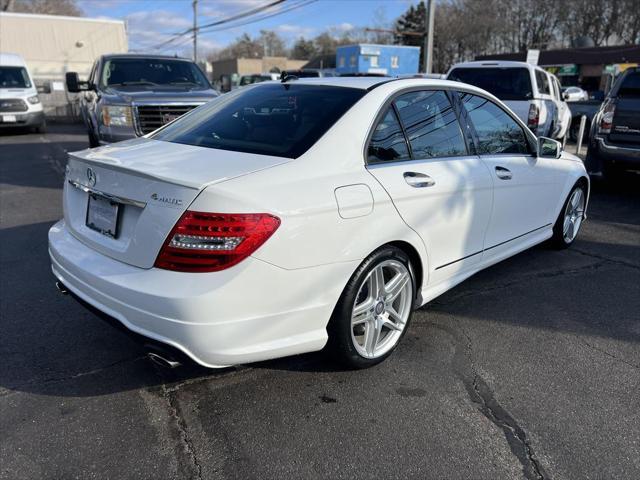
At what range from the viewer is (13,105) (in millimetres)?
14914

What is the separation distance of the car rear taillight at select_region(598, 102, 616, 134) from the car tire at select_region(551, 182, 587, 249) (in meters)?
2.92

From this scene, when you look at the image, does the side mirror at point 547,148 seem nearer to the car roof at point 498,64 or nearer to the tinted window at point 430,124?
the tinted window at point 430,124

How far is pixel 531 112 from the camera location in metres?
9.56

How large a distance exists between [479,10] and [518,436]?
67220 mm

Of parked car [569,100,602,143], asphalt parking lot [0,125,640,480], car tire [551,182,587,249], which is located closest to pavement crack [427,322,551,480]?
asphalt parking lot [0,125,640,480]

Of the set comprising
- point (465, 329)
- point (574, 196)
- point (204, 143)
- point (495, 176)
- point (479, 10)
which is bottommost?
point (465, 329)

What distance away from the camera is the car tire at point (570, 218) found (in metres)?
5.22

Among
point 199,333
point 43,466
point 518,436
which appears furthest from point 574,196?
point 43,466

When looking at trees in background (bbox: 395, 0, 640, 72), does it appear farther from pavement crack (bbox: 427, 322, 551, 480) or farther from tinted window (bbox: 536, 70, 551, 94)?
pavement crack (bbox: 427, 322, 551, 480)

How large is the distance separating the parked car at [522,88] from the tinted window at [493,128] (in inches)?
226

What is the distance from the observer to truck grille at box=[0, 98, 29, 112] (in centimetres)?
1479

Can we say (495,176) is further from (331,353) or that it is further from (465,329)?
(331,353)

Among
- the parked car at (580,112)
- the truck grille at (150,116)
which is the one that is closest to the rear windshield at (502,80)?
the parked car at (580,112)

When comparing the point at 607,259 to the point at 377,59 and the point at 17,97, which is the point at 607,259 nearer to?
the point at 17,97
